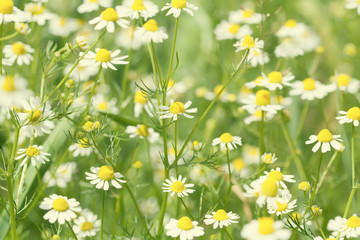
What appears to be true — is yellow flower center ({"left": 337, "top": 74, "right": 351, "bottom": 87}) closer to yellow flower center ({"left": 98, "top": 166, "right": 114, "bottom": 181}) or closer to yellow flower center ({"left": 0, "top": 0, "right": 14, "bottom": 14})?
yellow flower center ({"left": 98, "top": 166, "right": 114, "bottom": 181})

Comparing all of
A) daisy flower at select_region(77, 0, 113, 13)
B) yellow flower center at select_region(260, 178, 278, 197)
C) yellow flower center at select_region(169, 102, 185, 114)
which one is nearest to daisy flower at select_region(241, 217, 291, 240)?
yellow flower center at select_region(260, 178, 278, 197)

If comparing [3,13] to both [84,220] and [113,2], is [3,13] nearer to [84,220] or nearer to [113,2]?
[84,220]

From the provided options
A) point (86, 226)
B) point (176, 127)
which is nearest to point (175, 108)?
point (176, 127)

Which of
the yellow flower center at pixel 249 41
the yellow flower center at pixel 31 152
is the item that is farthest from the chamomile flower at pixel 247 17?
the yellow flower center at pixel 31 152

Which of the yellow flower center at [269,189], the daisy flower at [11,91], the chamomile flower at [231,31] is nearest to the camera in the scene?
the daisy flower at [11,91]

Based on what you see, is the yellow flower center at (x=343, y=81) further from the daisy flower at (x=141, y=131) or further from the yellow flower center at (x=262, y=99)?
the daisy flower at (x=141, y=131)

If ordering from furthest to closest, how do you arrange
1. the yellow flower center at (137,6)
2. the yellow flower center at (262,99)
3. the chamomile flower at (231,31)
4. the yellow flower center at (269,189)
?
the chamomile flower at (231,31) → the yellow flower center at (262,99) → the yellow flower center at (137,6) → the yellow flower center at (269,189)

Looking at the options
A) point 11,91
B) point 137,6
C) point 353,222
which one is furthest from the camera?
point 137,6

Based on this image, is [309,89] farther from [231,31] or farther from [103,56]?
[103,56]
